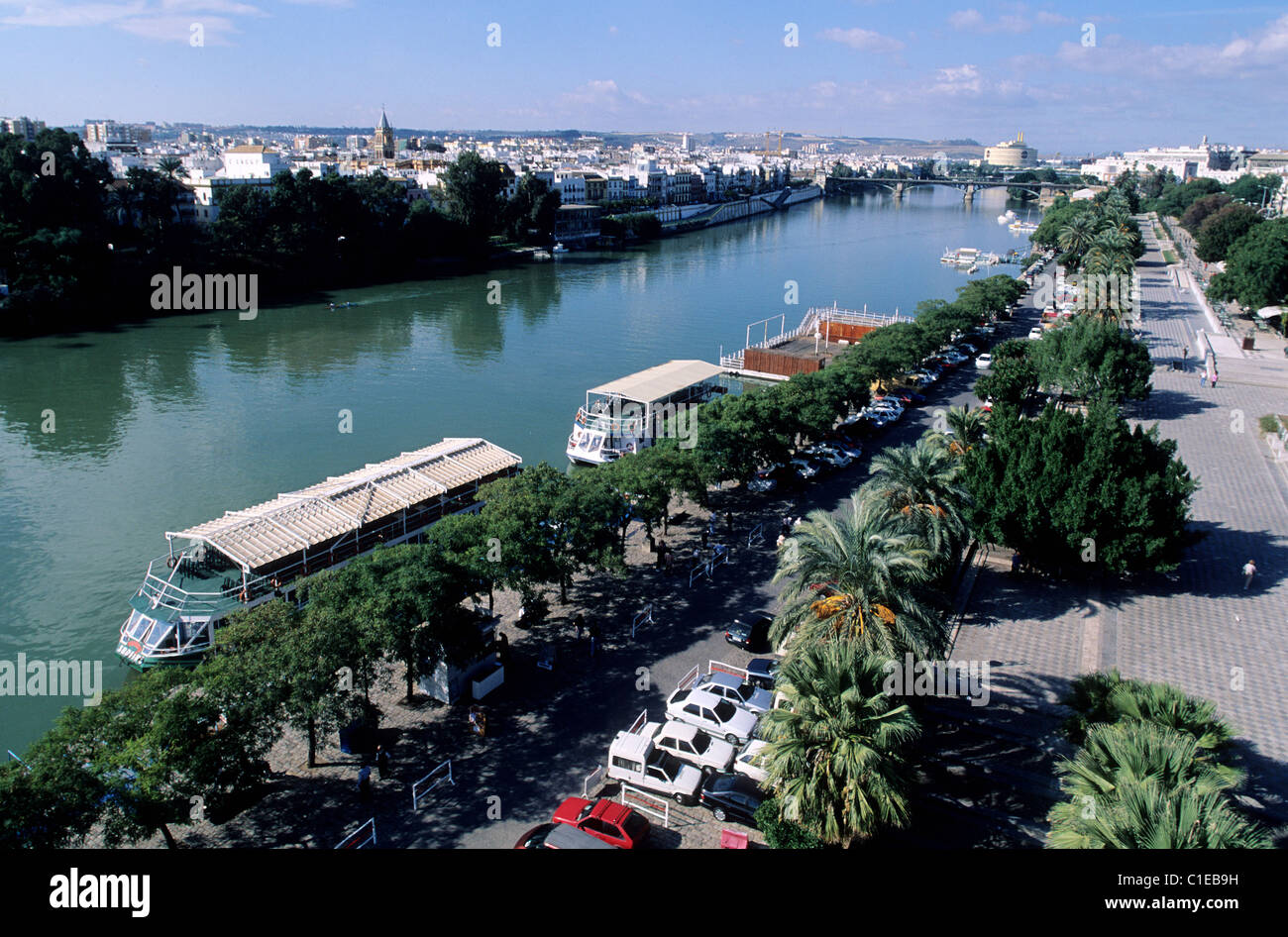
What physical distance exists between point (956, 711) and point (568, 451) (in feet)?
57.2

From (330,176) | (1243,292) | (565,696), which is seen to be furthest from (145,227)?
(1243,292)

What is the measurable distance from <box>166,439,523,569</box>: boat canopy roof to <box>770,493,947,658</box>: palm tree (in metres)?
10.7

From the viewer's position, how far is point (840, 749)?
1006 cm

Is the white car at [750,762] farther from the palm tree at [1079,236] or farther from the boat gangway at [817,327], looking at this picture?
the palm tree at [1079,236]

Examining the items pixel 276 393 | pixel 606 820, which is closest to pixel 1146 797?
pixel 606 820

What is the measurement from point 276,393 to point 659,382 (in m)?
18.2

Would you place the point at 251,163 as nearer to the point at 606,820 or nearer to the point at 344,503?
the point at 344,503

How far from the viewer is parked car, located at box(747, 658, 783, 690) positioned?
50.3ft

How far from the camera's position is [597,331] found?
51.3 meters

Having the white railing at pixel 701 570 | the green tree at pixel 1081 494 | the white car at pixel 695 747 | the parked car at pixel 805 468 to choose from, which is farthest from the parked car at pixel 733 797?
the parked car at pixel 805 468

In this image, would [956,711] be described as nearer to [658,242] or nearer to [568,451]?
[568,451]

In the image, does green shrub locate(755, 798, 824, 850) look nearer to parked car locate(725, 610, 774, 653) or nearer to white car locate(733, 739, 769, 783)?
white car locate(733, 739, 769, 783)

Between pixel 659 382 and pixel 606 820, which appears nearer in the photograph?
pixel 606 820

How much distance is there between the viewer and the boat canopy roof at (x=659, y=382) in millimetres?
28850
